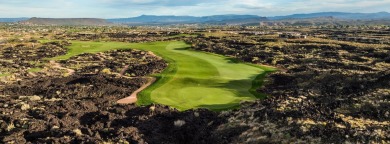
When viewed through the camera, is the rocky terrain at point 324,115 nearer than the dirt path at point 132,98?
Yes

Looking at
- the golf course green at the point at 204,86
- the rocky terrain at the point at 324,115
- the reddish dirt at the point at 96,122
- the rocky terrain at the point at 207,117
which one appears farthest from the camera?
the golf course green at the point at 204,86

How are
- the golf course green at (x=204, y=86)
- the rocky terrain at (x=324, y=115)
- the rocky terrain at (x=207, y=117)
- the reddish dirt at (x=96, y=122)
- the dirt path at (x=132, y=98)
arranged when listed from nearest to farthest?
the rocky terrain at (x=324, y=115)
the rocky terrain at (x=207, y=117)
the reddish dirt at (x=96, y=122)
the golf course green at (x=204, y=86)
the dirt path at (x=132, y=98)

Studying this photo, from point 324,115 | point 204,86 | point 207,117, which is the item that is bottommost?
point 204,86

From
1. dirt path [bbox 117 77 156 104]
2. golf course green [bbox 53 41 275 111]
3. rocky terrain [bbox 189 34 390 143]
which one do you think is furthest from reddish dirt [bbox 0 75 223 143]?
golf course green [bbox 53 41 275 111]

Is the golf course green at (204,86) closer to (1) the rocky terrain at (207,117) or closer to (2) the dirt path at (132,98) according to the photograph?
(2) the dirt path at (132,98)

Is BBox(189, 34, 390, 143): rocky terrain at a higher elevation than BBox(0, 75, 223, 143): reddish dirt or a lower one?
higher

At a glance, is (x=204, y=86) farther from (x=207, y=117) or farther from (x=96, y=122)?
(x=96, y=122)

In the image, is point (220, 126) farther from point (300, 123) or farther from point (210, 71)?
point (210, 71)

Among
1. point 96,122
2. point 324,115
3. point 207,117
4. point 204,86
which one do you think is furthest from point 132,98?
point 324,115

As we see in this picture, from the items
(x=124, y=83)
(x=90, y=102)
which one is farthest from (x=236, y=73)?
(x=90, y=102)

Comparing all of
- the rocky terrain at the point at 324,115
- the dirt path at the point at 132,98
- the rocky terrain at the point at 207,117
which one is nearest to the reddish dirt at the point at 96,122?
the rocky terrain at the point at 207,117

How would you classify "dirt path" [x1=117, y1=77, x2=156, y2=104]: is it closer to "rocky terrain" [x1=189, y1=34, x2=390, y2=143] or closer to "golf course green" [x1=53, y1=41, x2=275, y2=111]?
"golf course green" [x1=53, y1=41, x2=275, y2=111]
